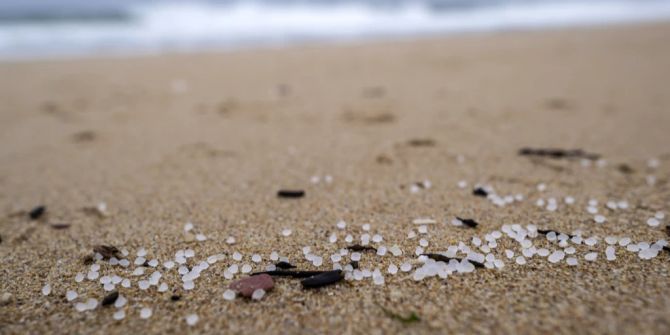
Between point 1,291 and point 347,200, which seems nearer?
point 1,291

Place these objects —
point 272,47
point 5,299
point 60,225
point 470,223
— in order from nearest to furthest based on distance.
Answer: point 5,299, point 470,223, point 60,225, point 272,47

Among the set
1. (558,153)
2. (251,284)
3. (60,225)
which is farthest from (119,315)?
(558,153)

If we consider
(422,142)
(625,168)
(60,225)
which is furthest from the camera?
(422,142)

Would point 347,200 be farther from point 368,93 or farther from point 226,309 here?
point 368,93

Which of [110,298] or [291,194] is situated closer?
[110,298]

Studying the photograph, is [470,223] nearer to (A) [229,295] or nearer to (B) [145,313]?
(A) [229,295]

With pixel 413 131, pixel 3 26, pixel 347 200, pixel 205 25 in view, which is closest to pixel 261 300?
pixel 347 200

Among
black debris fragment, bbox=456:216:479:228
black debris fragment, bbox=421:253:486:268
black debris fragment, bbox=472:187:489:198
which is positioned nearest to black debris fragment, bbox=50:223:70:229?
black debris fragment, bbox=421:253:486:268
